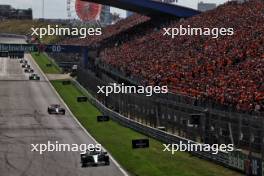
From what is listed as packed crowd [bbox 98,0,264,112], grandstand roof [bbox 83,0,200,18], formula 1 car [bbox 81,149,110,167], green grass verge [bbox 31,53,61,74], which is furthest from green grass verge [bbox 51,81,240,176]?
green grass verge [bbox 31,53,61,74]

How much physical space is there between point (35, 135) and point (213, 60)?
55.3 feet

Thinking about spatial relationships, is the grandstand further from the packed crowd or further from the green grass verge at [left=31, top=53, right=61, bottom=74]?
the green grass verge at [left=31, top=53, right=61, bottom=74]

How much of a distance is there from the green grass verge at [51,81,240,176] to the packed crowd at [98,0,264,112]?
3.74 m

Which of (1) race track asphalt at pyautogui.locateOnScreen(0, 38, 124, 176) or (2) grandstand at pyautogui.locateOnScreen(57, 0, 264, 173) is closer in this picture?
(1) race track asphalt at pyautogui.locateOnScreen(0, 38, 124, 176)

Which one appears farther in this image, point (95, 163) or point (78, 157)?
point (78, 157)

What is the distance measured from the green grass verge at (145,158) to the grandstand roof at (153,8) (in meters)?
48.3

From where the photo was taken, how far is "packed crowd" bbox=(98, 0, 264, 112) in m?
39.9

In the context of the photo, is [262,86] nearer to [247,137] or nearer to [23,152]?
[247,137]

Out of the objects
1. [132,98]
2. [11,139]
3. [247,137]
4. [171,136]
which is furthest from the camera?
[132,98]

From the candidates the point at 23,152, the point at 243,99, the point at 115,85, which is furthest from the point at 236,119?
the point at 115,85

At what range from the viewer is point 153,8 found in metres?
102

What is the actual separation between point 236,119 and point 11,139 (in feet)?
56.8

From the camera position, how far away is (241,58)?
50.2 m

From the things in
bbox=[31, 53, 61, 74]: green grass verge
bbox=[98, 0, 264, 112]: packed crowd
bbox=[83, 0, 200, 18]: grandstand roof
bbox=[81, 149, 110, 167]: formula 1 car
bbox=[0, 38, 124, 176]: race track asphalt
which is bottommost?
bbox=[0, 38, 124, 176]: race track asphalt
